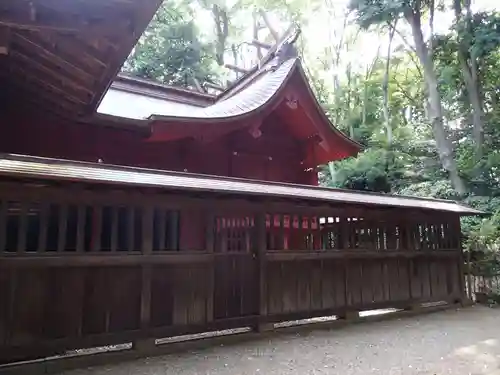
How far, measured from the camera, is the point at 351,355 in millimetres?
5234

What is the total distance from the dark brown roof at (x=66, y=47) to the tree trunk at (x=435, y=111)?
12245 mm

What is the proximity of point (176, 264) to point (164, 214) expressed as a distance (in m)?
0.68

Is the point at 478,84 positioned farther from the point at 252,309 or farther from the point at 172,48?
the point at 252,309

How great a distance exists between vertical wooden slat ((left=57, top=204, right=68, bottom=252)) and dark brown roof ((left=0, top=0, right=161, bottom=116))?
1619 mm

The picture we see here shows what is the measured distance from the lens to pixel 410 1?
15.4 meters

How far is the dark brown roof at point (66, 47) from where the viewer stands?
3.55 m

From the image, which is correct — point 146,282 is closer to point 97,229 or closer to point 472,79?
point 97,229

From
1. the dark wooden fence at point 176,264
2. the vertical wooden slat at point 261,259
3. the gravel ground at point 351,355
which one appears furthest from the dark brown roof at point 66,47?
the gravel ground at point 351,355

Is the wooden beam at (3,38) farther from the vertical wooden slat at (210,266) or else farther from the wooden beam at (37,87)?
the vertical wooden slat at (210,266)

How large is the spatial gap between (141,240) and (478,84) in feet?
50.9

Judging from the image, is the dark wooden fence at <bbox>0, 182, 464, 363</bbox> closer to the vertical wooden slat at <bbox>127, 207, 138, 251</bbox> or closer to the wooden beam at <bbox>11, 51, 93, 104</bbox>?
the vertical wooden slat at <bbox>127, 207, 138, 251</bbox>

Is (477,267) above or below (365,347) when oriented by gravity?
above

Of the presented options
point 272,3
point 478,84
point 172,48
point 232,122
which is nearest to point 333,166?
point 478,84

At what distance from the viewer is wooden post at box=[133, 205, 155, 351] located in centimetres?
521
